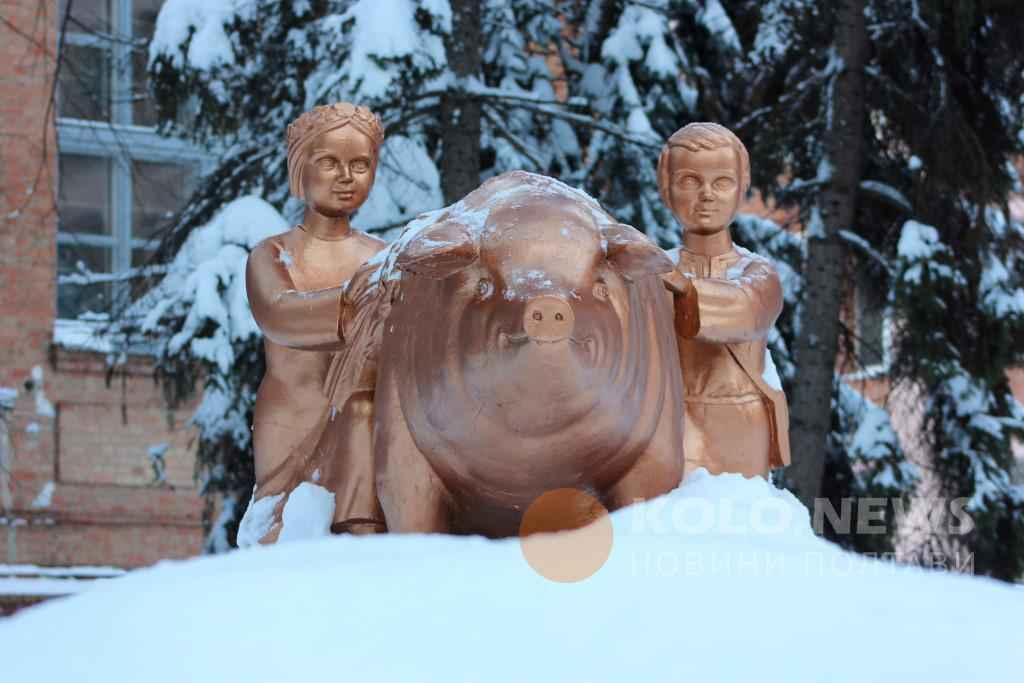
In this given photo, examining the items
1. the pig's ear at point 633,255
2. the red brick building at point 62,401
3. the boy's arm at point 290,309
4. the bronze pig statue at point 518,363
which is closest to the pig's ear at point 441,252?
the bronze pig statue at point 518,363

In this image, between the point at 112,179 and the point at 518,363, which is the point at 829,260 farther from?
the point at 112,179

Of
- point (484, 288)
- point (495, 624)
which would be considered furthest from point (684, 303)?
point (495, 624)

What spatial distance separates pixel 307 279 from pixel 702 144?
35.5 inches

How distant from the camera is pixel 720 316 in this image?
2713mm

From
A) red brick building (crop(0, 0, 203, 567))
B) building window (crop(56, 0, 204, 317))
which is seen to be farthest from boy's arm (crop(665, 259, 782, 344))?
building window (crop(56, 0, 204, 317))

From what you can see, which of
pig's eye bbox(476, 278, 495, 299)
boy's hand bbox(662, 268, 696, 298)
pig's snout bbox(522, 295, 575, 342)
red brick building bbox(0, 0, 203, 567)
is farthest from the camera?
red brick building bbox(0, 0, 203, 567)

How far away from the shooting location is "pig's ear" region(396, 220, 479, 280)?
228 centimetres

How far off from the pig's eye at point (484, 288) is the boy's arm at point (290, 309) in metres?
0.52

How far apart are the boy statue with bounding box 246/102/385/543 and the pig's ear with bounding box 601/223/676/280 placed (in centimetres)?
73

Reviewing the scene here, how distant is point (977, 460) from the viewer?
759cm

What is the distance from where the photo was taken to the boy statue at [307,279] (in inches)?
112

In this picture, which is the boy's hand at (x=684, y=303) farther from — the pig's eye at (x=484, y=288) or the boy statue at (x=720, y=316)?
the pig's eye at (x=484, y=288)

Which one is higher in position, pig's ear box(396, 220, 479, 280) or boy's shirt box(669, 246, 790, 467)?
pig's ear box(396, 220, 479, 280)

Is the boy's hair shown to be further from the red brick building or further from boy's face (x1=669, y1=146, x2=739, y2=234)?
the red brick building
